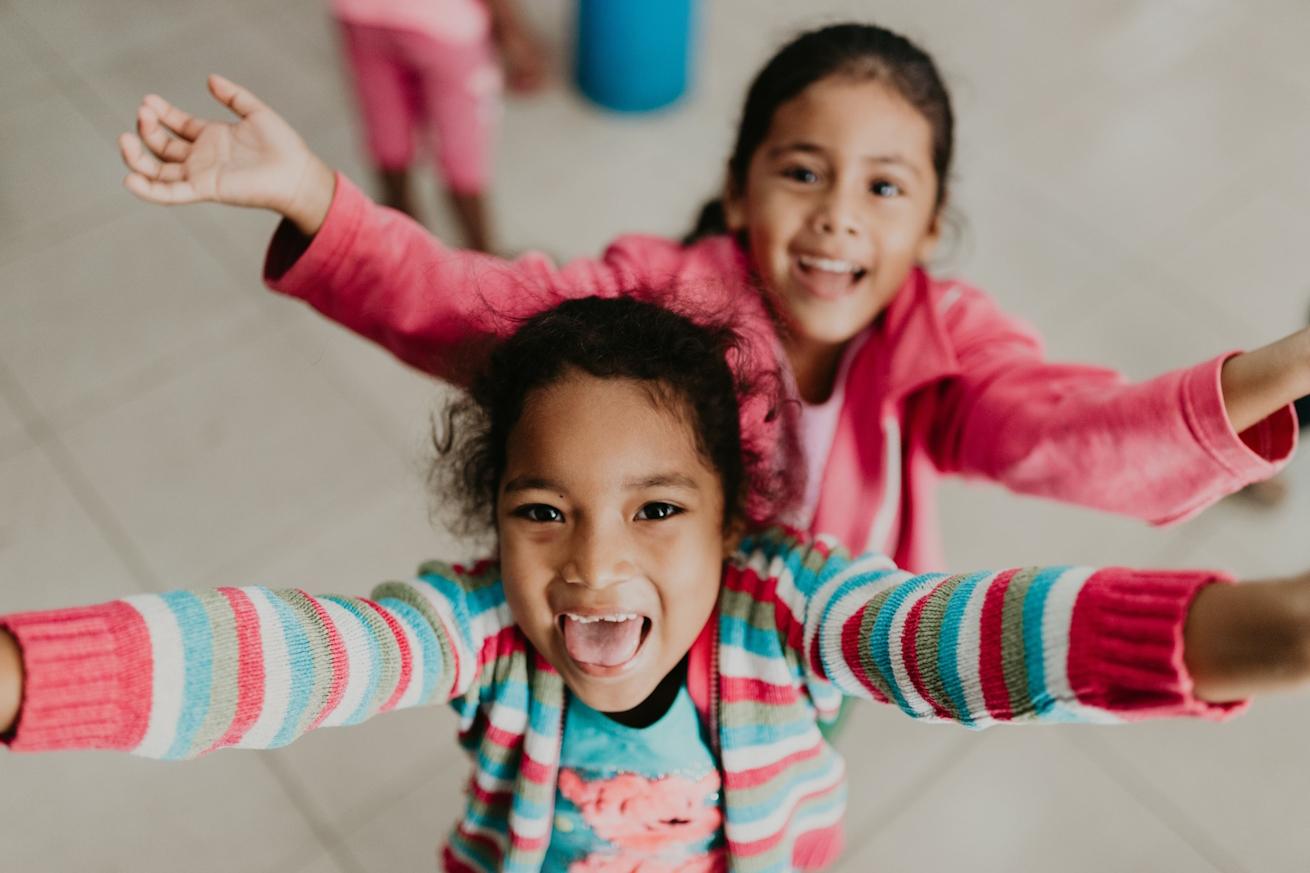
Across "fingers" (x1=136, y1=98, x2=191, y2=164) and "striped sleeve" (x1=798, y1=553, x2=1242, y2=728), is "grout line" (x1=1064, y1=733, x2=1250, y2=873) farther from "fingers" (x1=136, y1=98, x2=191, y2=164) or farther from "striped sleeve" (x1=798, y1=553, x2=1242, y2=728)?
"fingers" (x1=136, y1=98, x2=191, y2=164)

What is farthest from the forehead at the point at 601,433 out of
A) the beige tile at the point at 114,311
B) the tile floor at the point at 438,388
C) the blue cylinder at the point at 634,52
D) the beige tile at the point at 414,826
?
the blue cylinder at the point at 634,52

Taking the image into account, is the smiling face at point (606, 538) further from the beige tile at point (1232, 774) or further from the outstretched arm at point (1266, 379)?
the beige tile at point (1232, 774)

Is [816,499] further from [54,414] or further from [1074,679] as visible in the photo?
[54,414]

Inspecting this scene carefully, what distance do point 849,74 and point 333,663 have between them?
66 centimetres

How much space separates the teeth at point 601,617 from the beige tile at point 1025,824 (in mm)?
664

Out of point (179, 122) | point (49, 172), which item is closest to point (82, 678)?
point (179, 122)

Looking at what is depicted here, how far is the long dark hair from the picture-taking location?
980mm

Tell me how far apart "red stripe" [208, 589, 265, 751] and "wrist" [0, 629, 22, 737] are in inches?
3.9

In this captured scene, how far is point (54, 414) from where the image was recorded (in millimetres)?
1507

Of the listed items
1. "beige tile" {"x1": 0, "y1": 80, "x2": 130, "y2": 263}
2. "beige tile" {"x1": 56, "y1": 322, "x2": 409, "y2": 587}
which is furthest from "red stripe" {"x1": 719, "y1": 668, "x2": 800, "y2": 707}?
"beige tile" {"x1": 0, "y1": 80, "x2": 130, "y2": 263}

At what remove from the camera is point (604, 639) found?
74 cm

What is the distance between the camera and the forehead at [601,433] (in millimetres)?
712

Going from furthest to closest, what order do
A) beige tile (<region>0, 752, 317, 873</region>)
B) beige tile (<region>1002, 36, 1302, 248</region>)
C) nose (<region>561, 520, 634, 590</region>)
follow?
beige tile (<region>1002, 36, 1302, 248</region>) → beige tile (<region>0, 752, 317, 873</region>) → nose (<region>561, 520, 634, 590</region>)

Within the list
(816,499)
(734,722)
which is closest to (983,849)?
(816,499)
